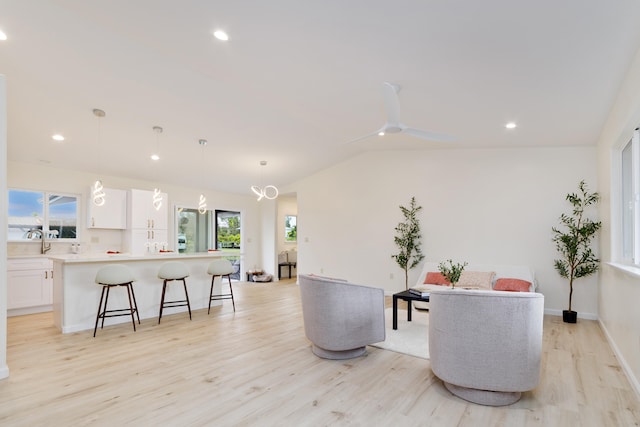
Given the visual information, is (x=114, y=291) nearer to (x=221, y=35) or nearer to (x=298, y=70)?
(x=221, y=35)

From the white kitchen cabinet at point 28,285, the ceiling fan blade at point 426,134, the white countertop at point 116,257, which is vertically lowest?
the white kitchen cabinet at point 28,285

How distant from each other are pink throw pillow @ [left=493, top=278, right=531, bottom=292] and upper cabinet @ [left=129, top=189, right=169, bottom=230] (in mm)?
6215

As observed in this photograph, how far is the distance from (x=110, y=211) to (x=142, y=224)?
60 cm

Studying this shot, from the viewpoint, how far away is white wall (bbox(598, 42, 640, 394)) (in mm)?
2791

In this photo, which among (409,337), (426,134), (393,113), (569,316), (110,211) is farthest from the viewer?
(110,211)

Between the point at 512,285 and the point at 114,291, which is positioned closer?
the point at 114,291

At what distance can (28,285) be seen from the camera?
531 centimetres

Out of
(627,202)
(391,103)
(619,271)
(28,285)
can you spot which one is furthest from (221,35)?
(28,285)

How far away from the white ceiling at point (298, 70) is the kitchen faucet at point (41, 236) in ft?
3.89

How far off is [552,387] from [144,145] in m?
6.11

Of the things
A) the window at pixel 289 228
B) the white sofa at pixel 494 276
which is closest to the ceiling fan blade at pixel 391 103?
the white sofa at pixel 494 276

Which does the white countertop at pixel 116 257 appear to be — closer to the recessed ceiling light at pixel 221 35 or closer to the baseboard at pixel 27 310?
the baseboard at pixel 27 310

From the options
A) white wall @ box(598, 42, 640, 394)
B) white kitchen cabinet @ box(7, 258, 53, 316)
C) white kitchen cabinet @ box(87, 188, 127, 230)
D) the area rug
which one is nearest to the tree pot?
white wall @ box(598, 42, 640, 394)

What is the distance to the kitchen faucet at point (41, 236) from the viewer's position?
18.8ft
